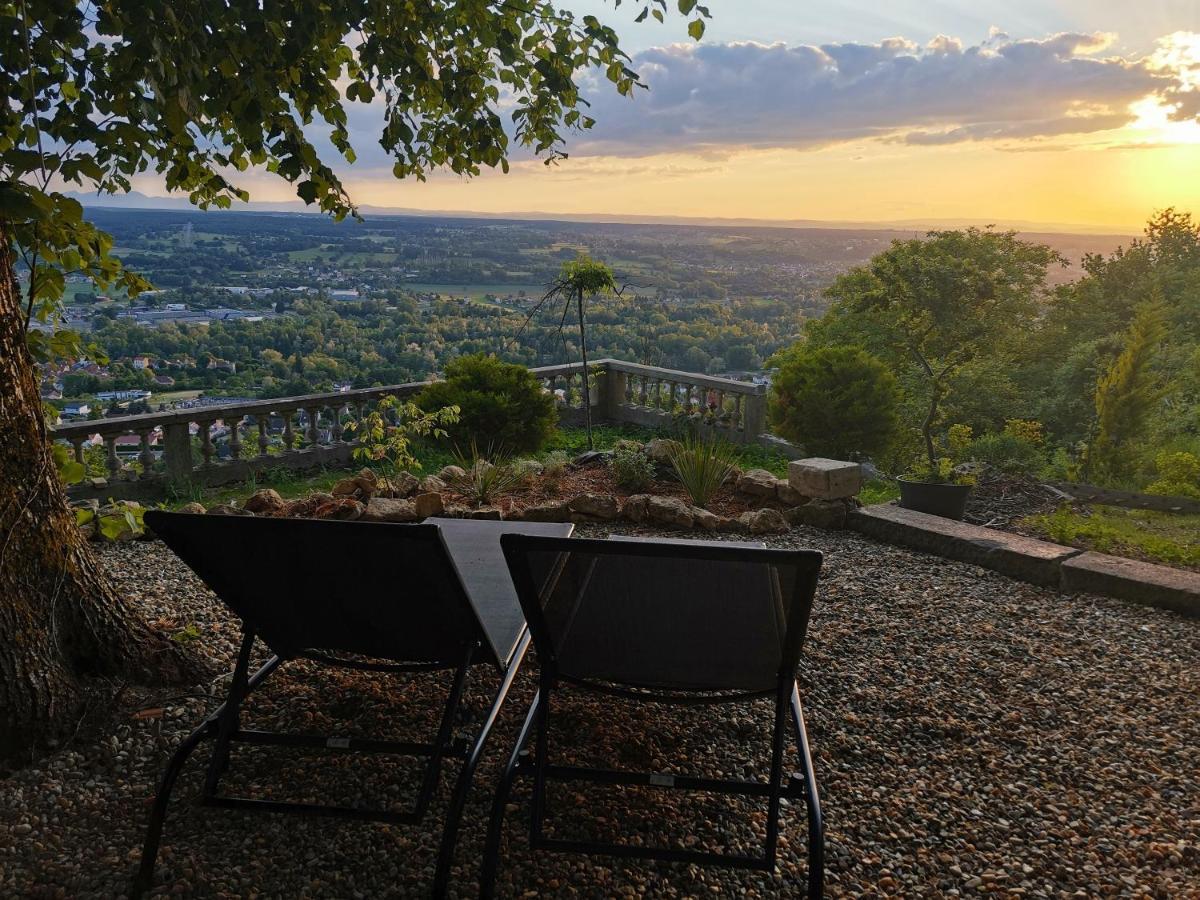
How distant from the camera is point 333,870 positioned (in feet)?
5.83

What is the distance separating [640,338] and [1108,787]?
8317 millimetres

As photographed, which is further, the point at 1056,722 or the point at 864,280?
the point at 864,280

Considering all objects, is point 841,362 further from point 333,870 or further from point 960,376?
point 960,376

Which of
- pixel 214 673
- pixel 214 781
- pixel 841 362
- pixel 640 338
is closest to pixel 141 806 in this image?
pixel 214 781

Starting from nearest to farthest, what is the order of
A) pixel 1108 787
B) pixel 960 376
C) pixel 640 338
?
pixel 1108 787, pixel 640 338, pixel 960 376

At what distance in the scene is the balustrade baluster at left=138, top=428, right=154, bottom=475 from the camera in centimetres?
672

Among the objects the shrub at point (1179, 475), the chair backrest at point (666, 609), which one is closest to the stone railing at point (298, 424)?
the shrub at point (1179, 475)

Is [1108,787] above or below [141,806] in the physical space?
below

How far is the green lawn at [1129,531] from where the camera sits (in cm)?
442

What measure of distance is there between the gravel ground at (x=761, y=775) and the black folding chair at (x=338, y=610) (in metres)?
0.12

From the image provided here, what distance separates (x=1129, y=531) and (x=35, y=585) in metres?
5.61

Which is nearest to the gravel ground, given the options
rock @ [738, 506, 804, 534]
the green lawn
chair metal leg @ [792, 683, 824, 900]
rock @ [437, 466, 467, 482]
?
chair metal leg @ [792, 683, 824, 900]

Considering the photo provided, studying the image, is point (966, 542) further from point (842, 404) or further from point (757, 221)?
point (757, 221)

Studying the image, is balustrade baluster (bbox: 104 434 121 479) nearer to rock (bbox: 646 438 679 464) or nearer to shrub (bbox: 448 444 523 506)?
shrub (bbox: 448 444 523 506)
